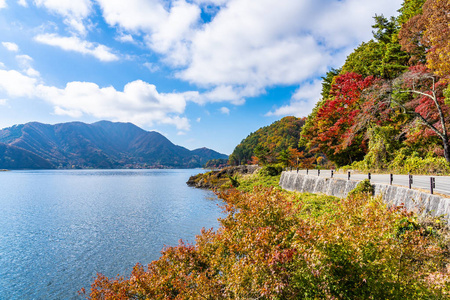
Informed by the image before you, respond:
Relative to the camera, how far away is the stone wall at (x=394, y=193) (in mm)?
9988

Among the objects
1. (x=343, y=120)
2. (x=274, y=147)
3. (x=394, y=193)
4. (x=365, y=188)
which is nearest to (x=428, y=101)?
(x=343, y=120)

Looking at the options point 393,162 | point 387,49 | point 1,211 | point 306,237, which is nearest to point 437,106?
point 393,162

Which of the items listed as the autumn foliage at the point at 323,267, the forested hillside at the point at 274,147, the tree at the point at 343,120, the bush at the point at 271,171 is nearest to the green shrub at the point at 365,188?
the autumn foliage at the point at 323,267

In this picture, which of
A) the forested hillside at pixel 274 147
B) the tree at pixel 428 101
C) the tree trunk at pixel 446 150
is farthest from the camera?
the forested hillside at pixel 274 147

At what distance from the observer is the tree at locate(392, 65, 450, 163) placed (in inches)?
814

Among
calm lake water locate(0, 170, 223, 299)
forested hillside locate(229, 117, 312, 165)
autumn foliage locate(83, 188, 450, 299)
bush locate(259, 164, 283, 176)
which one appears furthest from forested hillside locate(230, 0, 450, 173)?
forested hillside locate(229, 117, 312, 165)

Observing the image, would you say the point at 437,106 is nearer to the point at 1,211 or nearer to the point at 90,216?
the point at 90,216

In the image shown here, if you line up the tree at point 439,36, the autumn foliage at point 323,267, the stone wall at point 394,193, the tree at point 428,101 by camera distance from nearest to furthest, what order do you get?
the autumn foliage at point 323,267 < the stone wall at point 394,193 < the tree at point 439,36 < the tree at point 428,101

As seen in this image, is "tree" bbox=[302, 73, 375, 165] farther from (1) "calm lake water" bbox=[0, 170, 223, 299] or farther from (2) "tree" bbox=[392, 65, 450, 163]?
(1) "calm lake water" bbox=[0, 170, 223, 299]

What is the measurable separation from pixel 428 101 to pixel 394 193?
48.3 feet

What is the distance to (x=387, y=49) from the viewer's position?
29.3 meters

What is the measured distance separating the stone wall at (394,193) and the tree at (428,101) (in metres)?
9.61

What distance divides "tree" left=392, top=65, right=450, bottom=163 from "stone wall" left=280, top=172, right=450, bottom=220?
31.5 ft

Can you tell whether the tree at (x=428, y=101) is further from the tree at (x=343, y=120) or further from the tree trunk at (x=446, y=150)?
the tree at (x=343, y=120)
